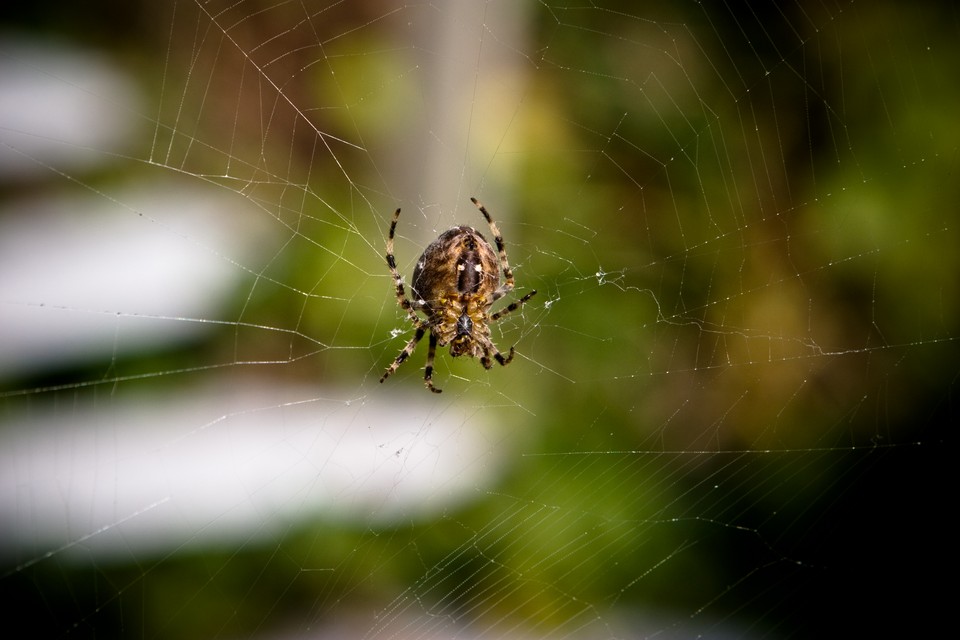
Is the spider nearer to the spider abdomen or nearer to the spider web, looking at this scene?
the spider abdomen

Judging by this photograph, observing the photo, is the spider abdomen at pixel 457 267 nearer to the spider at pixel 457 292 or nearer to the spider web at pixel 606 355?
the spider at pixel 457 292

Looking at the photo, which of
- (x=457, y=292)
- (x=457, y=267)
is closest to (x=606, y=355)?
(x=457, y=292)

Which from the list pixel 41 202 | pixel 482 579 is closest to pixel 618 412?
pixel 482 579

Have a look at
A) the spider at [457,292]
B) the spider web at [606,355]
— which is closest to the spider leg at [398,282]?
the spider at [457,292]

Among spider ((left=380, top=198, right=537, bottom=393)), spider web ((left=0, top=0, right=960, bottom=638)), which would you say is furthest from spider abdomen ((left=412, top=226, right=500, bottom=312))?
spider web ((left=0, top=0, right=960, bottom=638))

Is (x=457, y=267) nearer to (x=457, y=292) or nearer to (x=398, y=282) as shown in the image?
(x=457, y=292)

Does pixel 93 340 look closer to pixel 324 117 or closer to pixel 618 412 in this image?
pixel 324 117
